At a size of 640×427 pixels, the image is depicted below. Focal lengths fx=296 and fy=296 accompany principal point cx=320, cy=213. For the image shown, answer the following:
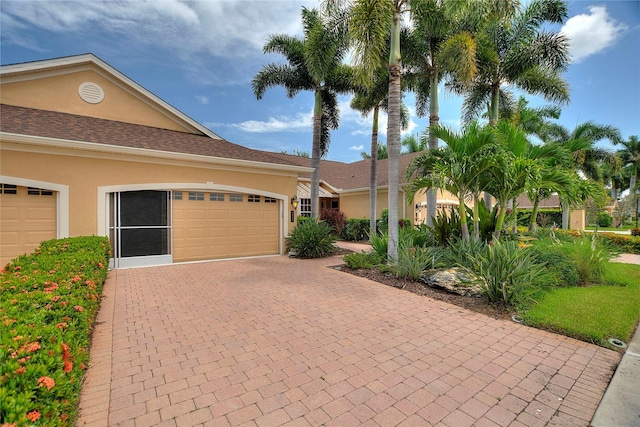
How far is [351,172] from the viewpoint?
2688 cm

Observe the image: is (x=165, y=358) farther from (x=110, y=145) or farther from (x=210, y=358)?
(x=110, y=145)

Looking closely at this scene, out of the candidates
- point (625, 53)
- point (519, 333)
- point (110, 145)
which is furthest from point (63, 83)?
point (625, 53)

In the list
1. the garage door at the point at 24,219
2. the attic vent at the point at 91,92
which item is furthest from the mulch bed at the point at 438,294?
the attic vent at the point at 91,92

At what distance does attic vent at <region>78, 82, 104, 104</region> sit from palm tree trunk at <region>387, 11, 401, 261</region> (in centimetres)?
1183

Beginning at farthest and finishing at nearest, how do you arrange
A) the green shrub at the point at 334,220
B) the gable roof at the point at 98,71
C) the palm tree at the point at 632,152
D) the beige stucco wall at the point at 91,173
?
the palm tree at the point at 632,152, the green shrub at the point at 334,220, the gable roof at the point at 98,71, the beige stucco wall at the point at 91,173

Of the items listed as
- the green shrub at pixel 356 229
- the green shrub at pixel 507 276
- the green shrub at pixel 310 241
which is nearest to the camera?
the green shrub at pixel 507 276

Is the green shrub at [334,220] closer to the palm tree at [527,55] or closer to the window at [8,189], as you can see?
the palm tree at [527,55]

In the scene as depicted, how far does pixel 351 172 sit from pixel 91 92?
19.2 metres

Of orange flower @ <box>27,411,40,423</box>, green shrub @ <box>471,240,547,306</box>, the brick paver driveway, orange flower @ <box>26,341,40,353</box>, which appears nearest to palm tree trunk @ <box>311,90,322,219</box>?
the brick paver driveway

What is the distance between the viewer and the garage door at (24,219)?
28.0ft

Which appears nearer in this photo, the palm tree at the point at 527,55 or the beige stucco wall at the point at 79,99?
the beige stucco wall at the point at 79,99

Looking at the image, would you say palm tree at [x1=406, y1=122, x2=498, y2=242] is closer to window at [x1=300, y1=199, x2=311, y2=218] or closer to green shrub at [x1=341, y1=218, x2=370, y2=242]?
green shrub at [x1=341, y1=218, x2=370, y2=242]

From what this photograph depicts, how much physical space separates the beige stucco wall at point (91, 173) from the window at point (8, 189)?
14.5 inches

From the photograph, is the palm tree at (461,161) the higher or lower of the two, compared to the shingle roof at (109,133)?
lower
